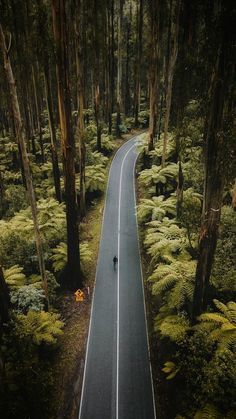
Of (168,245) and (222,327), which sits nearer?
(222,327)

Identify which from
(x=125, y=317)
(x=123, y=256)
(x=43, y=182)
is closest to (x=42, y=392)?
(x=125, y=317)

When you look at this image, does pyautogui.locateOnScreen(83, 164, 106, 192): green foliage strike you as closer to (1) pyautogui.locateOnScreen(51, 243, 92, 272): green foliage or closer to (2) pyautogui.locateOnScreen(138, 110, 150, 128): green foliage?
(1) pyautogui.locateOnScreen(51, 243, 92, 272): green foliage

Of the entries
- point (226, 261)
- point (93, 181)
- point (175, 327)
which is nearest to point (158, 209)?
point (226, 261)

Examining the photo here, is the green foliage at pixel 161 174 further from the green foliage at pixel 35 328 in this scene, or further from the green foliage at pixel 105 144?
the green foliage at pixel 35 328

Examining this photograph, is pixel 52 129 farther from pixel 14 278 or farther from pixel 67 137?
pixel 14 278

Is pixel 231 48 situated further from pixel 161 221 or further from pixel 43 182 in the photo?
pixel 43 182

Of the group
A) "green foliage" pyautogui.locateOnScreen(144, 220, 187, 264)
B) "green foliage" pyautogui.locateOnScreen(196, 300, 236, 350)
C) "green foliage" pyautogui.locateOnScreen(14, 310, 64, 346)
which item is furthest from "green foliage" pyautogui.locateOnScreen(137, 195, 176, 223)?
"green foliage" pyautogui.locateOnScreen(14, 310, 64, 346)

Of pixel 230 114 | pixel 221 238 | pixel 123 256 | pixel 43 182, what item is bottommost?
pixel 123 256

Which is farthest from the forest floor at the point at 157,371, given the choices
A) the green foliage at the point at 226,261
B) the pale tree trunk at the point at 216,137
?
the pale tree trunk at the point at 216,137
